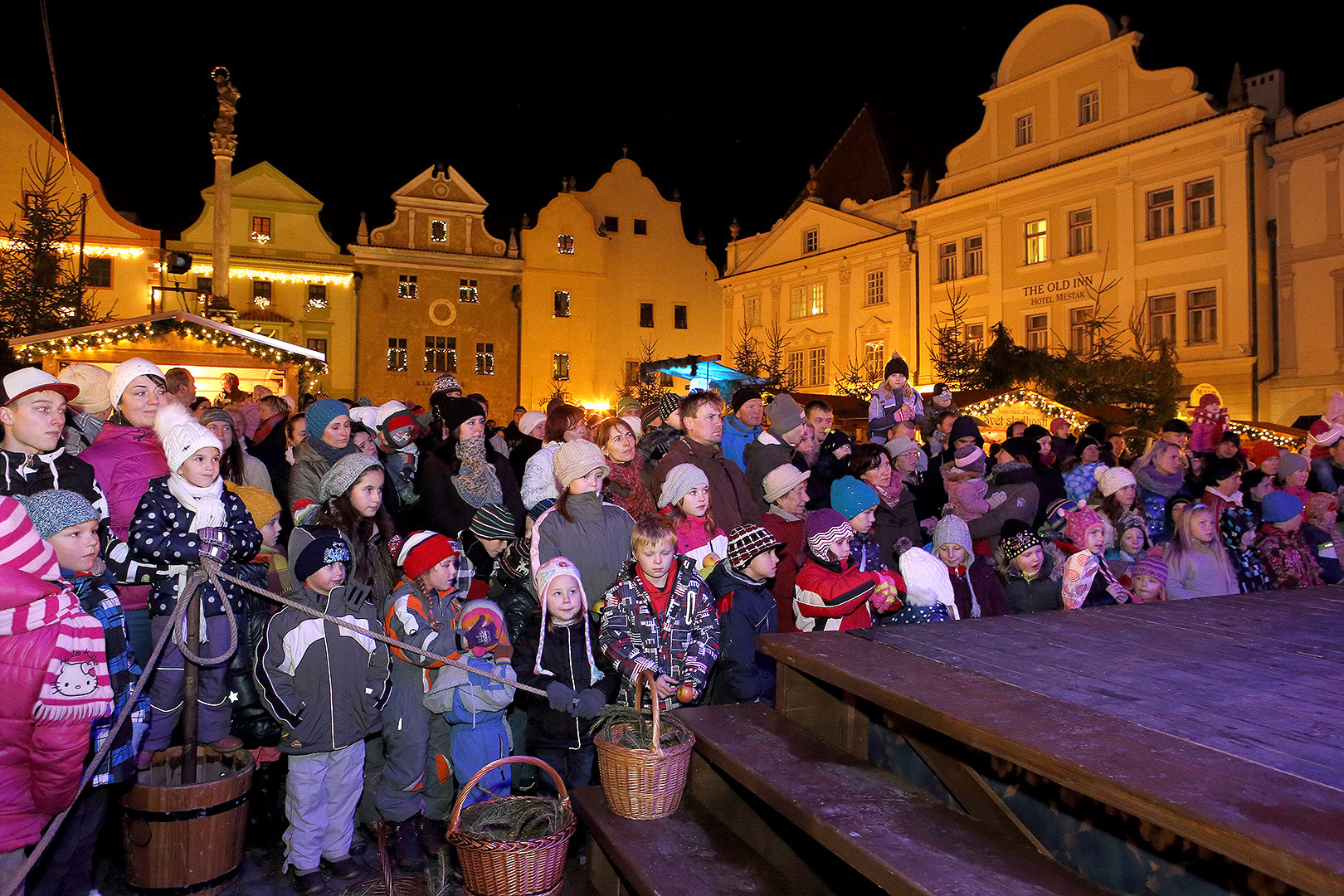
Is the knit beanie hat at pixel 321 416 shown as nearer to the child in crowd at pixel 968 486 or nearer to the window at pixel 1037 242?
the child in crowd at pixel 968 486

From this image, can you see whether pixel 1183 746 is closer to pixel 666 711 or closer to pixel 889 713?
pixel 889 713

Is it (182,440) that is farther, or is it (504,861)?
(182,440)

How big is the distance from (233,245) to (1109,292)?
30.2 meters

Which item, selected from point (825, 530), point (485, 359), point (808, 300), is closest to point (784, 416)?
point (825, 530)

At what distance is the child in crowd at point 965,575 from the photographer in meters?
6.26

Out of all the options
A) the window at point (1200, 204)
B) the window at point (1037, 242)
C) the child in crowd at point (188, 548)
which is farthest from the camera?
the window at point (1037, 242)

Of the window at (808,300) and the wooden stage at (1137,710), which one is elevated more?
the window at (808,300)

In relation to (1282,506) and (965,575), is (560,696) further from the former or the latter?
(1282,506)

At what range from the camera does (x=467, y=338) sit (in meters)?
35.6

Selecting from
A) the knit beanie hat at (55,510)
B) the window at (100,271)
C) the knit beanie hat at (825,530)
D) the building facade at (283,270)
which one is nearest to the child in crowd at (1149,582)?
the knit beanie hat at (825,530)

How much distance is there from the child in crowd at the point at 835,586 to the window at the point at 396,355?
3143 cm

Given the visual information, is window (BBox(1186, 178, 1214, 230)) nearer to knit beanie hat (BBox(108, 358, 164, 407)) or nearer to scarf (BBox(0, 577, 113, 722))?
knit beanie hat (BBox(108, 358, 164, 407))

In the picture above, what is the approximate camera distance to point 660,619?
4.59m

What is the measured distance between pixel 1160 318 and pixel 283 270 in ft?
98.6
